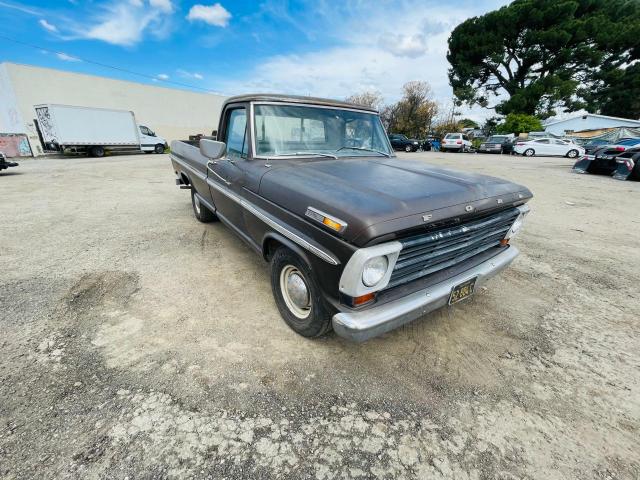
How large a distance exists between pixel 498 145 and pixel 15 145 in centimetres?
3239

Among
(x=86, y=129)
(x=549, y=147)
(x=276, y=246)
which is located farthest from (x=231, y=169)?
(x=549, y=147)

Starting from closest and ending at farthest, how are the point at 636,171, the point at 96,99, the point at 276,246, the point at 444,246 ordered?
the point at 444,246 → the point at 276,246 → the point at 636,171 → the point at 96,99

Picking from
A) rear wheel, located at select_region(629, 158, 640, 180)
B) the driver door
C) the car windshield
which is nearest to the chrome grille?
the car windshield

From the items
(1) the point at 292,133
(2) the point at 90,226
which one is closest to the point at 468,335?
(1) the point at 292,133

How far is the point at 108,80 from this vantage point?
23.1 metres

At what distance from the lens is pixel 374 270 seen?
5.75ft

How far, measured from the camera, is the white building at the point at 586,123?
1207 inches

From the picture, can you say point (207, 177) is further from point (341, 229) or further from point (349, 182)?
point (341, 229)

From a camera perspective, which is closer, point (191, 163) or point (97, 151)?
point (191, 163)

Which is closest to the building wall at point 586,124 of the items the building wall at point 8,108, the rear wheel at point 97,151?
the rear wheel at point 97,151

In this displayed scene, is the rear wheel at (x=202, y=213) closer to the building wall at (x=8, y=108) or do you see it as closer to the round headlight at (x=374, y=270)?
the round headlight at (x=374, y=270)

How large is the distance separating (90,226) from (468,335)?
5.81 metres

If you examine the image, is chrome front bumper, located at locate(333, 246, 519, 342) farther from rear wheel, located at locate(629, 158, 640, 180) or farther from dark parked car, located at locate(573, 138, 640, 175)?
dark parked car, located at locate(573, 138, 640, 175)

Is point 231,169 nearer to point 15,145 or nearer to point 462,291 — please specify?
point 462,291
